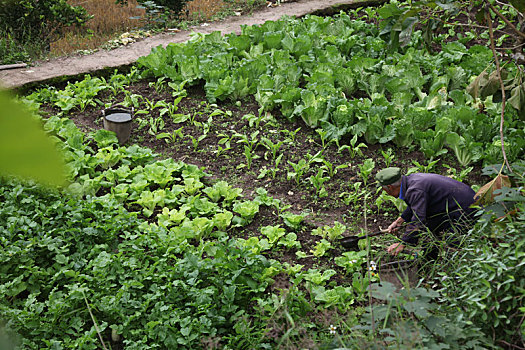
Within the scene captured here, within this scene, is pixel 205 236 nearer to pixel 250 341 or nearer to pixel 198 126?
pixel 250 341

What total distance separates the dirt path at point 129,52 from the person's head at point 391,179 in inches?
165

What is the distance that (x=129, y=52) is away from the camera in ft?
23.0

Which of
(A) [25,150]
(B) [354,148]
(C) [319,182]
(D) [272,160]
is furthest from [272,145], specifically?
(A) [25,150]

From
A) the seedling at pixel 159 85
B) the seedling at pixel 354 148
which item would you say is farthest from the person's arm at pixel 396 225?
the seedling at pixel 159 85

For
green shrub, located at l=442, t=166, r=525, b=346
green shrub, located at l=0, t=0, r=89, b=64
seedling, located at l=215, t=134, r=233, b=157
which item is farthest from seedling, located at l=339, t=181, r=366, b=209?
green shrub, located at l=0, t=0, r=89, b=64

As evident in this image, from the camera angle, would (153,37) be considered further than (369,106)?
Yes

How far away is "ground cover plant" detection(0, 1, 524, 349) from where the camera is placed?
2707 mm

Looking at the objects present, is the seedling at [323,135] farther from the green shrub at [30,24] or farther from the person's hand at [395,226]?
the green shrub at [30,24]

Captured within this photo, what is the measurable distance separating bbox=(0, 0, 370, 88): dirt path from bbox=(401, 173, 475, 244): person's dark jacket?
4.43 m

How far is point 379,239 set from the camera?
3965 millimetres

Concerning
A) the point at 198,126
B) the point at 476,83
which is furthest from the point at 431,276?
the point at 198,126

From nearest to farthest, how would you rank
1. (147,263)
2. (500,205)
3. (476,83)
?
(500,205)
(147,263)
(476,83)

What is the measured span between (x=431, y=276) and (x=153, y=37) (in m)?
6.08

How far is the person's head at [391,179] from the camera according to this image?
151 inches
